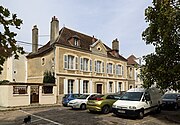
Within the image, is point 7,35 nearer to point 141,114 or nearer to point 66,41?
point 141,114

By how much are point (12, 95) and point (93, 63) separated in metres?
14.1

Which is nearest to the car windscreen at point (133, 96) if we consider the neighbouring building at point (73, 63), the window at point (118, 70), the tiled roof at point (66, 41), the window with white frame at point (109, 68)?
the neighbouring building at point (73, 63)

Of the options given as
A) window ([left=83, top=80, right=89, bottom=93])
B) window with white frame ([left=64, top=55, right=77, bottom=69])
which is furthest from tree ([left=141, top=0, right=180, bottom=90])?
window ([left=83, top=80, right=89, bottom=93])

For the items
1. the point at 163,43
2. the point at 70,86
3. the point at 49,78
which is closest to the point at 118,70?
the point at 70,86

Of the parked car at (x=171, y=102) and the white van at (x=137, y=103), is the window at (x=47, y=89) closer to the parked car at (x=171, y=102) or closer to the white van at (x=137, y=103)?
the white van at (x=137, y=103)

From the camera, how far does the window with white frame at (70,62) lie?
27625 millimetres

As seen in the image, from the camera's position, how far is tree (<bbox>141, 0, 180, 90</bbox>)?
40.3ft

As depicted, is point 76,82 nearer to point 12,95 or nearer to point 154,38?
point 12,95

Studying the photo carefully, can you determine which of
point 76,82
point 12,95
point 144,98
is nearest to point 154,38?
point 144,98

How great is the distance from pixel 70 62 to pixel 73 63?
0.54 meters

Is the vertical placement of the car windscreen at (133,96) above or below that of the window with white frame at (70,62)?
below

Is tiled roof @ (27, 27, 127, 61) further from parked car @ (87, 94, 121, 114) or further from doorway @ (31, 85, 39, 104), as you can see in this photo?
parked car @ (87, 94, 121, 114)

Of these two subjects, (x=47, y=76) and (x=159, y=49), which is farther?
(x=47, y=76)

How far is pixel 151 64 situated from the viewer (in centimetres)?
1376
